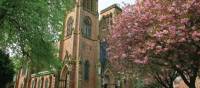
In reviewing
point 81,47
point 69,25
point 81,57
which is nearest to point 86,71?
point 81,57

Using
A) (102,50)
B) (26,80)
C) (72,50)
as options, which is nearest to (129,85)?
(102,50)

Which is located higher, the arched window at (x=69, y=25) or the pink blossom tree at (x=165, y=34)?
the arched window at (x=69, y=25)

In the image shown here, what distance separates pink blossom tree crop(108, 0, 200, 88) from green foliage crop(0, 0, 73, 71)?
14.9ft

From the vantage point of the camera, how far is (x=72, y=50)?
1751 inches

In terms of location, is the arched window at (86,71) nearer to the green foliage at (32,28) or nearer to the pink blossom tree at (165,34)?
the green foliage at (32,28)

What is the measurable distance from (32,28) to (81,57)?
90.7ft

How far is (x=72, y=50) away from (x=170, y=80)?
24.0 metres

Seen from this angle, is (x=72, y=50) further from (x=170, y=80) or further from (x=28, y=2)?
(x=28, y=2)

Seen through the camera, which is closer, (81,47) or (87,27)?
(81,47)

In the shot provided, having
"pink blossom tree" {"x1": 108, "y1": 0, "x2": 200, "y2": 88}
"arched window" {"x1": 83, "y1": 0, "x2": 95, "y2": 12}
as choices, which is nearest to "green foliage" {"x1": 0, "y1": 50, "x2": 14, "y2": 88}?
"pink blossom tree" {"x1": 108, "y1": 0, "x2": 200, "y2": 88}

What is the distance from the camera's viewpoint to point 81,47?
45312 mm

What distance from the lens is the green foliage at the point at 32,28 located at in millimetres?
16203

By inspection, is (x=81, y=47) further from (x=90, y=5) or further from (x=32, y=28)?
(x=32, y=28)

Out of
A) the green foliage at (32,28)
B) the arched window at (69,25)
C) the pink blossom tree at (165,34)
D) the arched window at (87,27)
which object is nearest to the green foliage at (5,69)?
the green foliage at (32,28)
